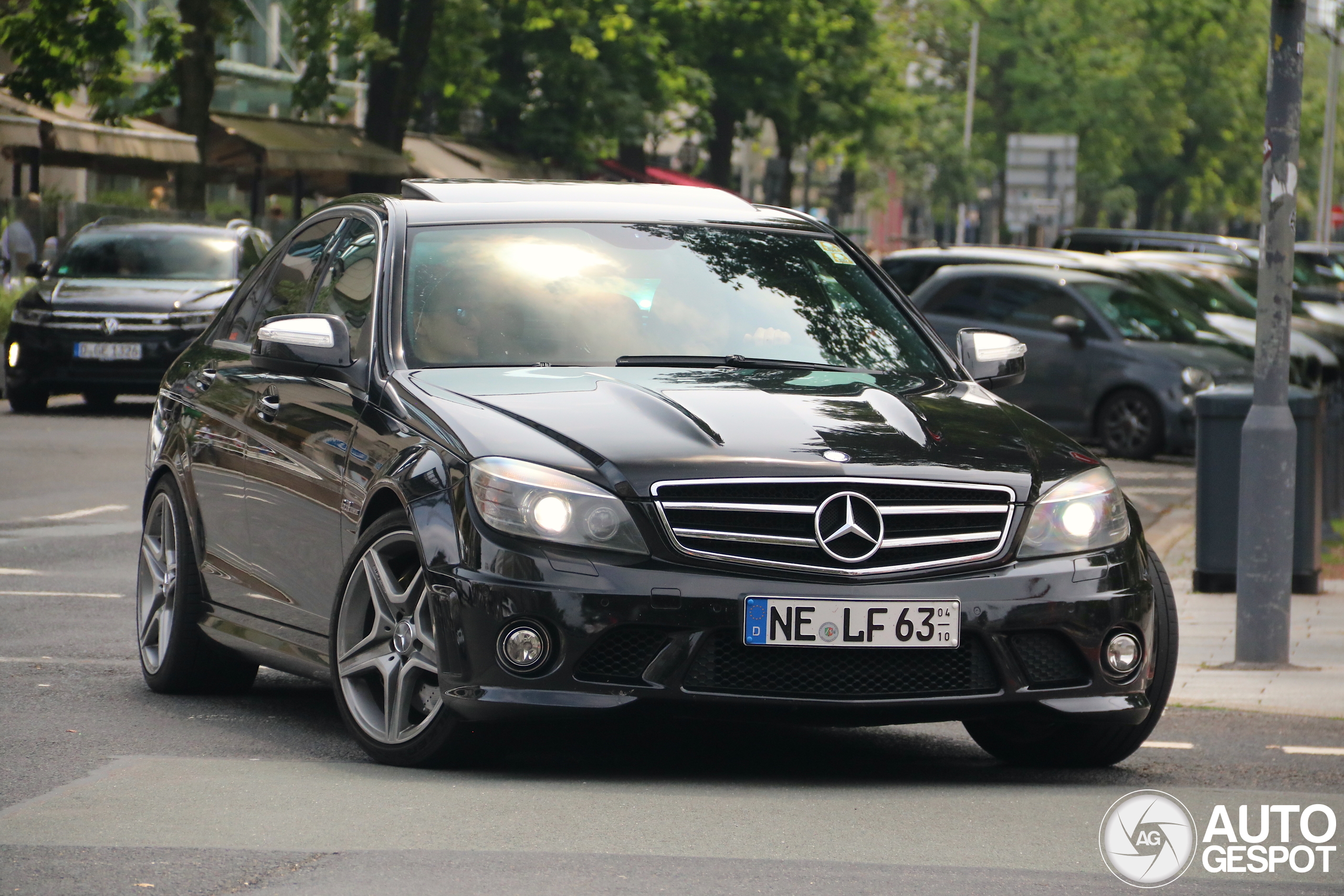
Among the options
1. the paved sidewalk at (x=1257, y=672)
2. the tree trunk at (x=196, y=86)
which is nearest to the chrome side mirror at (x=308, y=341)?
the paved sidewalk at (x=1257, y=672)

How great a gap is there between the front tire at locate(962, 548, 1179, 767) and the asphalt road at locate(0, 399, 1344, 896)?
2.6 inches

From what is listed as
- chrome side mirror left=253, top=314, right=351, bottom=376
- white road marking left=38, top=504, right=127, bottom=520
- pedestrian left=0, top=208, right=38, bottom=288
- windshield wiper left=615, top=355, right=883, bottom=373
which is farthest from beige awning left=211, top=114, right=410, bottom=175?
windshield wiper left=615, top=355, right=883, bottom=373

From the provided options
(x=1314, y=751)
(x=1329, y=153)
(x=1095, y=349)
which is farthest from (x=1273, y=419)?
(x=1329, y=153)

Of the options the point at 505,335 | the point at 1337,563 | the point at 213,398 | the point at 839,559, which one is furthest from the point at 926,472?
Answer: the point at 1337,563

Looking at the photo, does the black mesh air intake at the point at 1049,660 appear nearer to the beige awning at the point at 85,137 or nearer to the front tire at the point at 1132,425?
the front tire at the point at 1132,425

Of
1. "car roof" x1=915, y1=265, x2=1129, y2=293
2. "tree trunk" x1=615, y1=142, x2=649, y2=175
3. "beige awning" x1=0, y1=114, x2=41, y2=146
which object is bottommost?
"car roof" x1=915, y1=265, x2=1129, y2=293

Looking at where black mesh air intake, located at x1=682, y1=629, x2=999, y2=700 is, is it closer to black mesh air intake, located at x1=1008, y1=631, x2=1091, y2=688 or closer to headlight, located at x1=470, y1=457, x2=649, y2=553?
black mesh air intake, located at x1=1008, y1=631, x2=1091, y2=688

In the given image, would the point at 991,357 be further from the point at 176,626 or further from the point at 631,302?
the point at 176,626

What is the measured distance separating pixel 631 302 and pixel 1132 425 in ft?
47.5

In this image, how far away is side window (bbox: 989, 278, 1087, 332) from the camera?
21219mm

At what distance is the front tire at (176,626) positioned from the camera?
7406 millimetres

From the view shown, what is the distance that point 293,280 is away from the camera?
297 inches

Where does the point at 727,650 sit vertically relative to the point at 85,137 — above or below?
below

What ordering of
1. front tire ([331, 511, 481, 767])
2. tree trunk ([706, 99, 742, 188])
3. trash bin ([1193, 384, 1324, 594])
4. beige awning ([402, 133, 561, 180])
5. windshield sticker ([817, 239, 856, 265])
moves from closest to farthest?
front tire ([331, 511, 481, 767])
windshield sticker ([817, 239, 856, 265])
trash bin ([1193, 384, 1324, 594])
beige awning ([402, 133, 561, 180])
tree trunk ([706, 99, 742, 188])
